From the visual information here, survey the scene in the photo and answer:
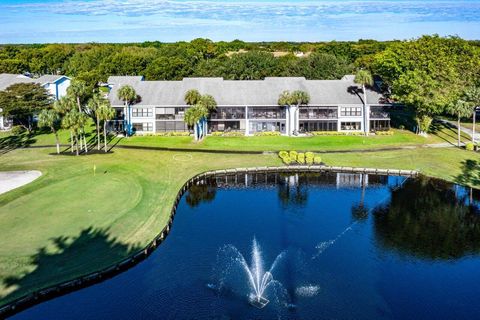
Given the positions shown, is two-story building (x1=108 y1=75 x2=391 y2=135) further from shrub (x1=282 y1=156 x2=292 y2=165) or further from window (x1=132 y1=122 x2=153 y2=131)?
shrub (x1=282 y1=156 x2=292 y2=165)

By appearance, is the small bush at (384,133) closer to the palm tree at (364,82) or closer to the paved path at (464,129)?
the palm tree at (364,82)

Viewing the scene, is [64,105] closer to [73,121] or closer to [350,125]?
[73,121]

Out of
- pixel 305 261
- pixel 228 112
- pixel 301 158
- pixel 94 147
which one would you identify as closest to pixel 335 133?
pixel 228 112

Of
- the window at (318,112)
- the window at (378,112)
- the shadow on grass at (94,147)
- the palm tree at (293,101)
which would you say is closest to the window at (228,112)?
the palm tree at (293,101)

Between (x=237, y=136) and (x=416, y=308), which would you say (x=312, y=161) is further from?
(x=416, y=308)

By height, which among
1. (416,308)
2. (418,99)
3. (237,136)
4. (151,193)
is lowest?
(416,308)

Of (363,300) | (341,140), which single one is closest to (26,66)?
(341,140)
